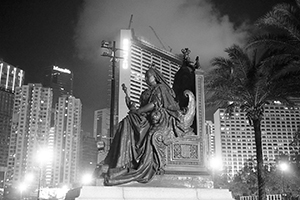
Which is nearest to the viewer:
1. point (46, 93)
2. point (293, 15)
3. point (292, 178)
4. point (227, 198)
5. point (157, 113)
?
point (227, 198)

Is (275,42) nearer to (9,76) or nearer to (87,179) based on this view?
(87,179)

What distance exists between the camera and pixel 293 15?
46.9 ft

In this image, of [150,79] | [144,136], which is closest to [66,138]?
[150,79]

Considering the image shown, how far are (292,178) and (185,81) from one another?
109 feet

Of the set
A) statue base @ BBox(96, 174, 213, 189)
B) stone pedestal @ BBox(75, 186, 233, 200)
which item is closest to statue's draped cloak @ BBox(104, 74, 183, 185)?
statue base @ BBox(96, 174, 213, 189)

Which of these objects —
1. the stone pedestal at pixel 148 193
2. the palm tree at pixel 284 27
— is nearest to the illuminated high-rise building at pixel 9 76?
the palm tree at pixel 284 27

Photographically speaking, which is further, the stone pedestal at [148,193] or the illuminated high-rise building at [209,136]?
the illuminated high-rise building at [209,136]

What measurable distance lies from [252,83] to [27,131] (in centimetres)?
8598

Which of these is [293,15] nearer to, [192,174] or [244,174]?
[192,174]

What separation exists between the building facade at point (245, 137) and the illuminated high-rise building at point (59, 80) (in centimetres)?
8689

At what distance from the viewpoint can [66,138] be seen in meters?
104

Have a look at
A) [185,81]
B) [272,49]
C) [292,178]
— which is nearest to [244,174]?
[292,178]

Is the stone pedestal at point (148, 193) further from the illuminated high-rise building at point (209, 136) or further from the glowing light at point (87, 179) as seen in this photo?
the illuminated high-rise building at point (209, 136)

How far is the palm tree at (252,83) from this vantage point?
15805 millimetres
